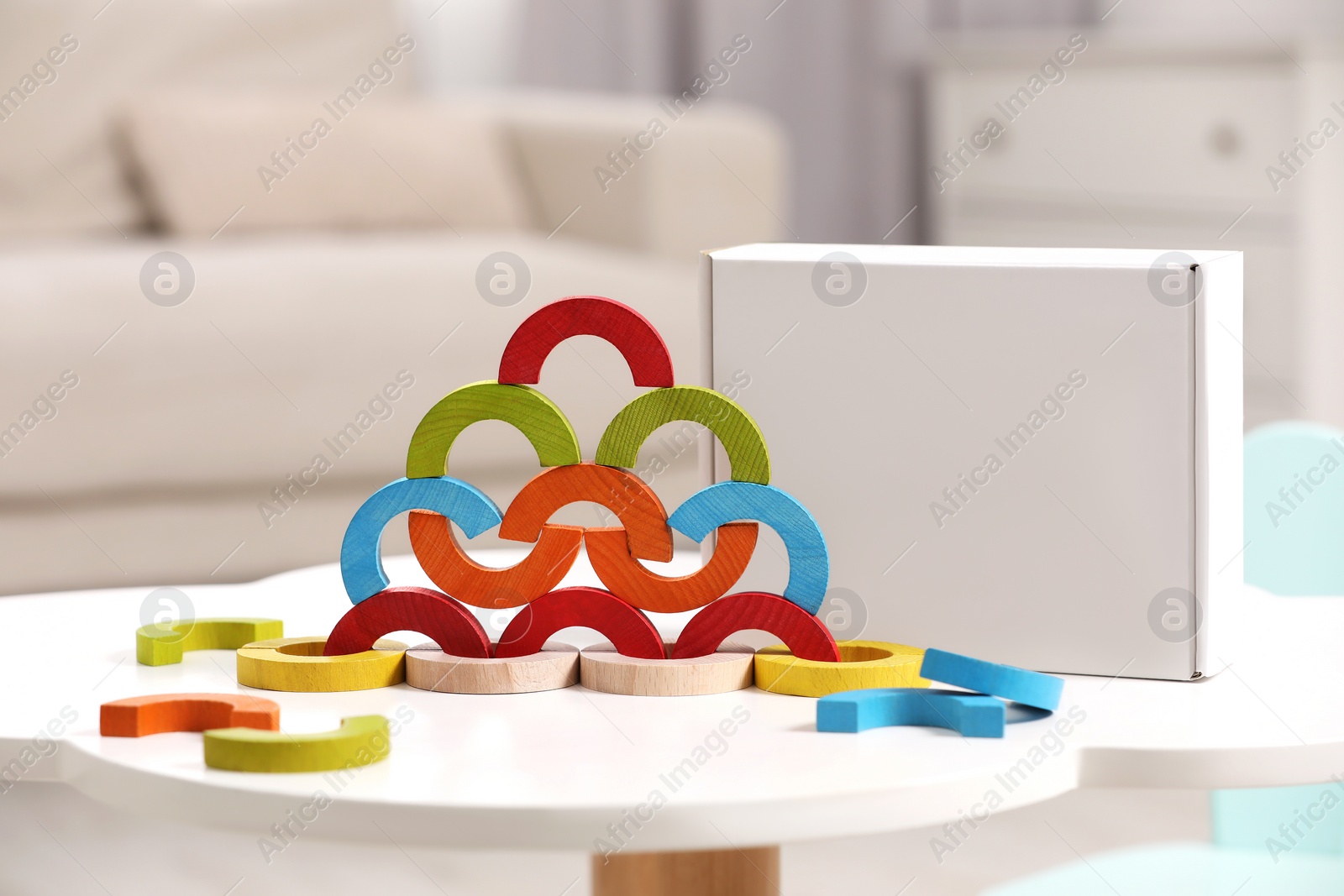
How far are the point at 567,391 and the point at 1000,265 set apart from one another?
1205mm

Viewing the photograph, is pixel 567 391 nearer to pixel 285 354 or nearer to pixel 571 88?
pixel 285 354

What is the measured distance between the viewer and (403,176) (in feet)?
7.50

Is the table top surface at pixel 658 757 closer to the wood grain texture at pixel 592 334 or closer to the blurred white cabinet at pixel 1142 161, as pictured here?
the wood grain texture at pixel 592 334

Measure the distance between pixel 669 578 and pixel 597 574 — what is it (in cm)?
4

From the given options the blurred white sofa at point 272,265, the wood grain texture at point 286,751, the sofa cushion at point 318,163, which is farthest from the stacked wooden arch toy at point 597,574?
the sofa cushion at point 318,163

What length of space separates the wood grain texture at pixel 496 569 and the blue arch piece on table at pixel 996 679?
197mm

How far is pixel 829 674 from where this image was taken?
2.37 feet

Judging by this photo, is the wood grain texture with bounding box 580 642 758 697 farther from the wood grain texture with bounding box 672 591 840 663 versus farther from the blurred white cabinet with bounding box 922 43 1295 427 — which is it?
the blurred white cabinet with bounding box 922 43 1295 427

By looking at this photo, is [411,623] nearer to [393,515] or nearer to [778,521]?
[393,515]

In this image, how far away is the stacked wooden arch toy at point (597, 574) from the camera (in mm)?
732

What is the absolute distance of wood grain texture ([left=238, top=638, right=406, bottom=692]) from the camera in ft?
2.43

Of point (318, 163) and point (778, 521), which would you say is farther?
point (318, 163)

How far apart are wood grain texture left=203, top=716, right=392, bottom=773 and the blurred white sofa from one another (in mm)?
981

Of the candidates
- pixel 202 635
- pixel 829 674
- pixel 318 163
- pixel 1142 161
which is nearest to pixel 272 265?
pixel 318 163
